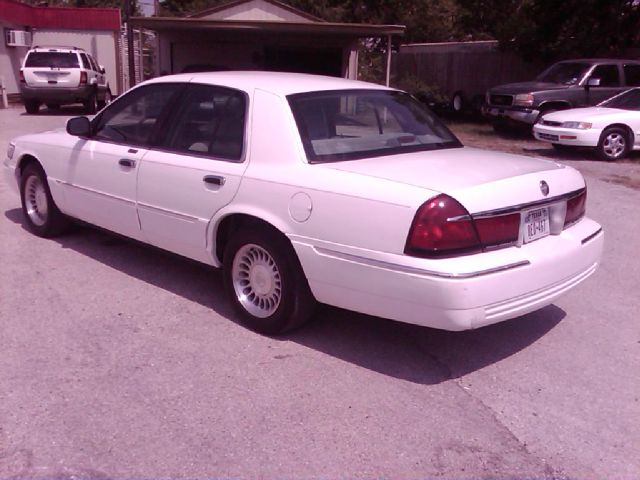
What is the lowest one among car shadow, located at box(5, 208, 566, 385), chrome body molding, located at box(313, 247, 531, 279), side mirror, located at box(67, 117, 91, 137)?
car shadow, located at box(5, 208, 566, 385)

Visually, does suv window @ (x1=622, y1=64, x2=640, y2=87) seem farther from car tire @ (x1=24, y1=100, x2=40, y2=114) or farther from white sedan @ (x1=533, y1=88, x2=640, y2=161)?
car tire @ (x1=24, y1=100, x2=40, y2=114)

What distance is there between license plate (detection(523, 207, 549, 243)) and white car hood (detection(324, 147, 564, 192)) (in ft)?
0.80

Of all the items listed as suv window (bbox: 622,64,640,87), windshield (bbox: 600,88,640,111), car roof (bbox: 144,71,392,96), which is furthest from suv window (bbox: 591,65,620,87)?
car roof (bbox: 144,71,392,96)

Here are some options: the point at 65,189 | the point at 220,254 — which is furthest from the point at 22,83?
the point at 220,254

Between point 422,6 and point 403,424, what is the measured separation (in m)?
36.6

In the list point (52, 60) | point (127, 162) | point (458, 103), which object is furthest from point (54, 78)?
point (127, 162)

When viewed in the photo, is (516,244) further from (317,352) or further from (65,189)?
(65,189)

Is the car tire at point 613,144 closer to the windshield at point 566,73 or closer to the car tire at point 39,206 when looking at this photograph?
the windshield at point 566,73

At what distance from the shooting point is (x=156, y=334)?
14.8ft

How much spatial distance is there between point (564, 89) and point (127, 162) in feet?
44.0

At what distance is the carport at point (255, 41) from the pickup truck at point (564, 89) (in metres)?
4.18

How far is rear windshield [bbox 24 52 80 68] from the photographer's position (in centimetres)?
1914

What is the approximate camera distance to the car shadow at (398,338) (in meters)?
4.19

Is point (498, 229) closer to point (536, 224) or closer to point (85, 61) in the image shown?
point (536, 224)
